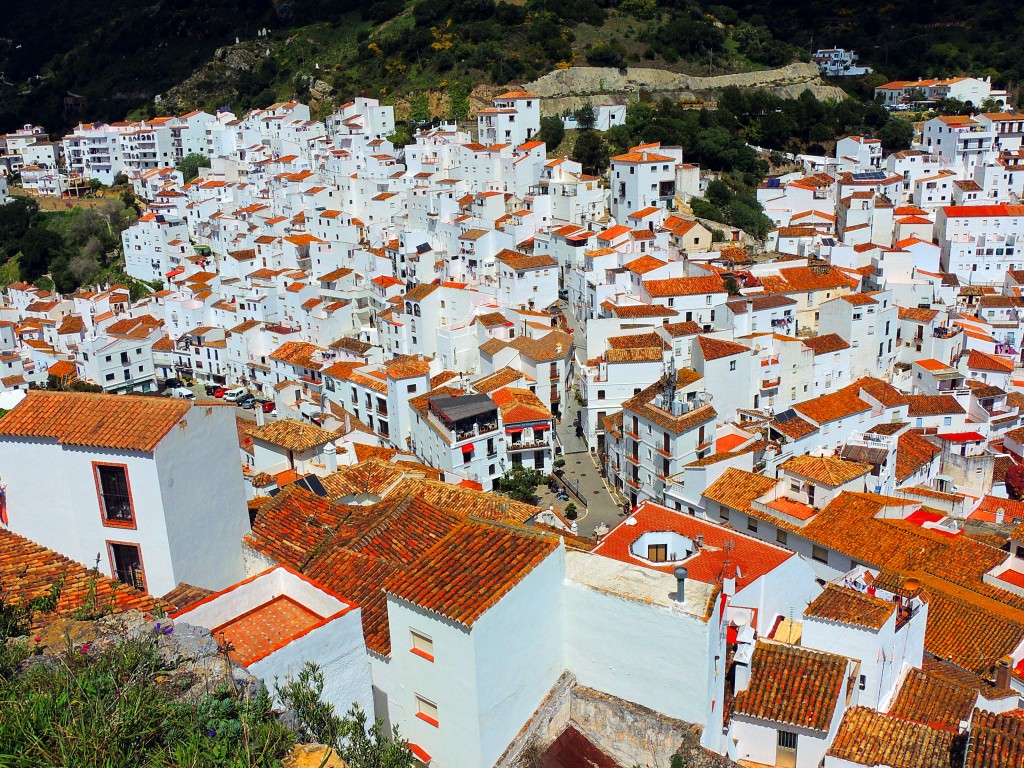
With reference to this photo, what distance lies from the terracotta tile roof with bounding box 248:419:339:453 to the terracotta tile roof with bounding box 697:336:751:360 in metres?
12.7

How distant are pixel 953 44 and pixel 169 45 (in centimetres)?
7910

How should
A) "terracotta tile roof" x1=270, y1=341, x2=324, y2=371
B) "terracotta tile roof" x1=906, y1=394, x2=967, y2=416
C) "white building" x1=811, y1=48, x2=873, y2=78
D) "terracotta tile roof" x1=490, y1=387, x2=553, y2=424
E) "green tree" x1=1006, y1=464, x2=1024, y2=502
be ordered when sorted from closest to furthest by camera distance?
1. "green tree" x1=1006, y1=464, x2=1024, y2=502
2. "terracotta tile roof" x1=490, y1=387, x2=553, y2=424
3. "terracotta tile roof" x1=906, y1=394, x2=967, y2=416
4. "terracotta tile roof" x1=270, y1=341, x2=324, y2=371
5. "white building" x1=811, y1=48, x2=873, y2=78

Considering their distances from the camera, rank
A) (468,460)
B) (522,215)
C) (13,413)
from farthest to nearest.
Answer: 1. (522,215)
2. (468,460)
3. (13,413)

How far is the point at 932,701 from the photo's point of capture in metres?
14.0

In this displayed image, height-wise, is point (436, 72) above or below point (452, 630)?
above

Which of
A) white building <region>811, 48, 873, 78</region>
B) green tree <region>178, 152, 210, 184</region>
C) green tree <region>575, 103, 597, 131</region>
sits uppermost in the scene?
white building <region>811, 48, 873, 78</region>

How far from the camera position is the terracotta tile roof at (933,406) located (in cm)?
3098

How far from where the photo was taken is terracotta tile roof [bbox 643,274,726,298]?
35.4 meters

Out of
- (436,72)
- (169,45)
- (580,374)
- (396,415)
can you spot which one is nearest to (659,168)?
(580,374)

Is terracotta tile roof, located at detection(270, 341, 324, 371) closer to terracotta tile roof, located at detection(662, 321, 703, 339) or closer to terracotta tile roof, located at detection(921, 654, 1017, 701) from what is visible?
terracotta tile roof, located at detection(662, 321, 703, 339)

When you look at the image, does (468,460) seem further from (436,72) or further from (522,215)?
(436,72)

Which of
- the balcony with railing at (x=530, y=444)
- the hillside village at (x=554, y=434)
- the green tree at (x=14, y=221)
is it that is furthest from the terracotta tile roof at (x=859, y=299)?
the green tree at (x=14, y=221)

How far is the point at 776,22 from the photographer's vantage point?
84.8 metres

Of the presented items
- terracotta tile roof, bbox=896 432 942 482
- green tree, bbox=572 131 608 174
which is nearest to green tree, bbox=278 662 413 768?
terracotta tile roof, bbox=896 432 942 482
